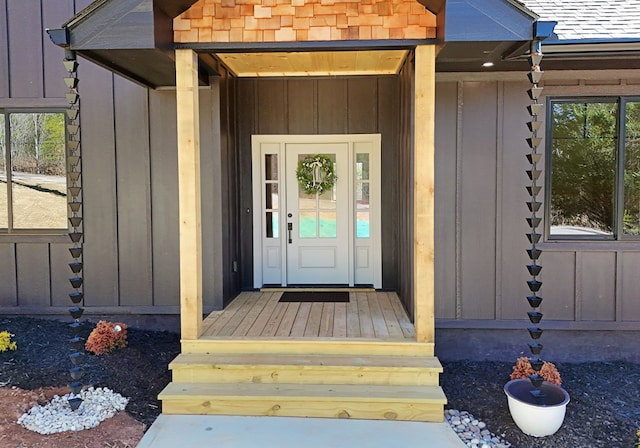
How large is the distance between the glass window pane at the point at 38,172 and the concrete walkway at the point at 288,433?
307 cm

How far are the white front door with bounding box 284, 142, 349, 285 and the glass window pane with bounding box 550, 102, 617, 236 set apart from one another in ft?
7.82

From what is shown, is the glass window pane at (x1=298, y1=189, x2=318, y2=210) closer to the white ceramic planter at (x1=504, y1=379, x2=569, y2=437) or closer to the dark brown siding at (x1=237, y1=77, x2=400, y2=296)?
the dark brown siding at (x1=237, y1=77, x2=400, y2=296)

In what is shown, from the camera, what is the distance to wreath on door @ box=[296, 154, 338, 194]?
593cm

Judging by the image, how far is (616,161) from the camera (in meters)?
4.92

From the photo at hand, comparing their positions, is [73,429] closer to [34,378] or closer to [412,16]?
[34,378]

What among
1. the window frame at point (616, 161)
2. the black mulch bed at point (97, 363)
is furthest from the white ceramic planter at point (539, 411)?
the black mulch bed at point (97, 363)

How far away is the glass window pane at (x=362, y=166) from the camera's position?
597 cm

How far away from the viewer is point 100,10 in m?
3.54

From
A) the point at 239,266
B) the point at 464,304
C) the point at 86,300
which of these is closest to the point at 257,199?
the point at 239,266

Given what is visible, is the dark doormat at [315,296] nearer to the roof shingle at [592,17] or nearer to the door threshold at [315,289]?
the door threshold at [315,289]

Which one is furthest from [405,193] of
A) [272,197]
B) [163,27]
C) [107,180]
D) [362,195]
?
[107,180]

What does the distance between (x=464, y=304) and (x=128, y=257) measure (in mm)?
3701

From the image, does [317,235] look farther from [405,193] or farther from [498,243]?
[498,243]

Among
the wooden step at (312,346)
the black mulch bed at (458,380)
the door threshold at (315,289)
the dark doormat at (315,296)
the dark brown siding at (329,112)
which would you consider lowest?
the black mulch bed at (458,380)
